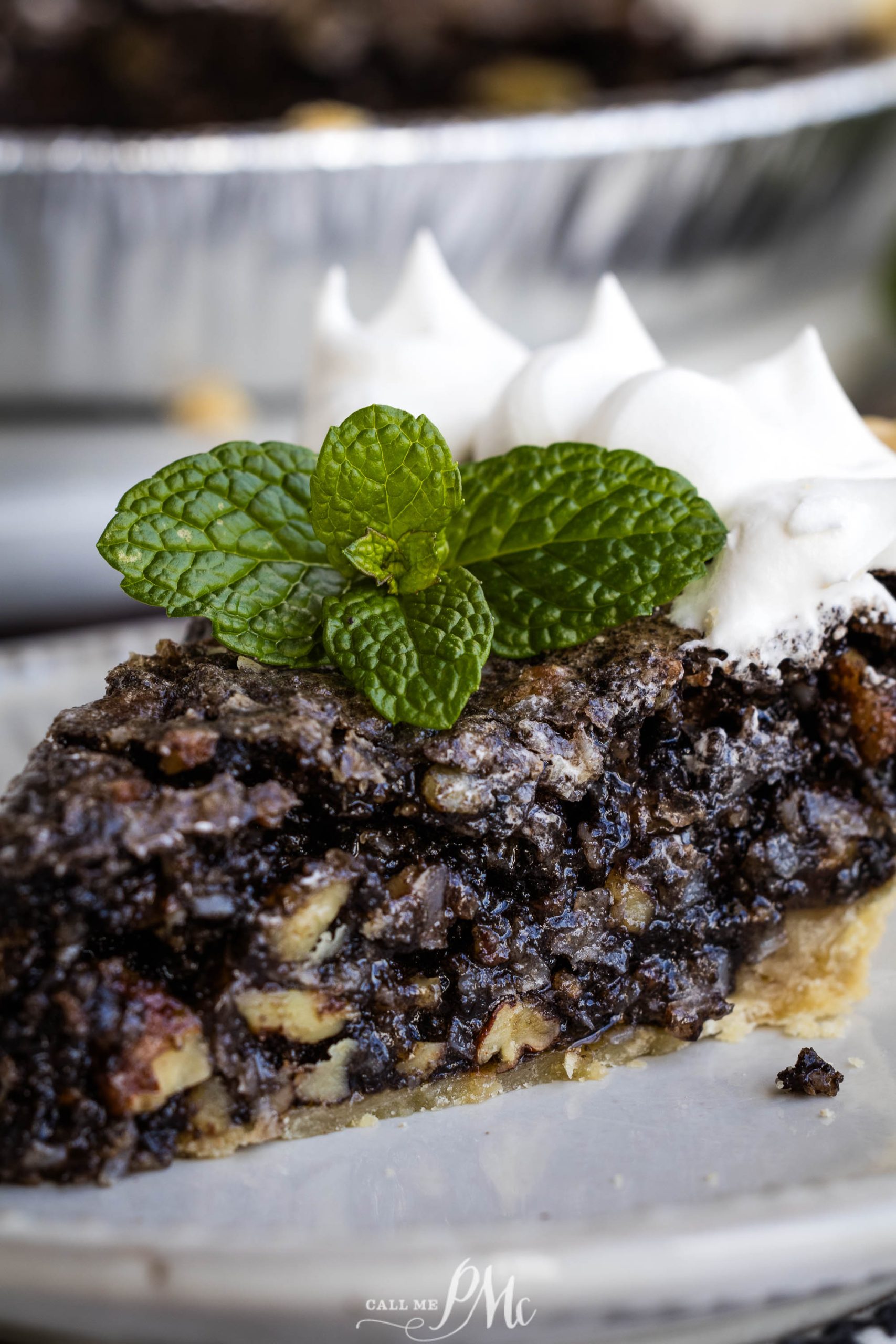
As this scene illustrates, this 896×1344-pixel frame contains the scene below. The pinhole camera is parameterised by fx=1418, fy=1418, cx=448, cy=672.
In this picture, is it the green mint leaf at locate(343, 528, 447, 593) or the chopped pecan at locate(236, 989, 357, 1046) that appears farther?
the green mint leaf at locate(343, 528, 447, 593)

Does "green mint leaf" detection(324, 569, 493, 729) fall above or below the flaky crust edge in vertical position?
above

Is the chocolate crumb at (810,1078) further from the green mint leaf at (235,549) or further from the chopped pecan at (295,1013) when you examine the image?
the green mint leaf at (235,549)

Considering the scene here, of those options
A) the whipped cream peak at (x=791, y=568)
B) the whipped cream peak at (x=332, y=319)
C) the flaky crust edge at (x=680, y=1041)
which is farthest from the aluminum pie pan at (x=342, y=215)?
the flaky crust edge at (x=680, y=1041)

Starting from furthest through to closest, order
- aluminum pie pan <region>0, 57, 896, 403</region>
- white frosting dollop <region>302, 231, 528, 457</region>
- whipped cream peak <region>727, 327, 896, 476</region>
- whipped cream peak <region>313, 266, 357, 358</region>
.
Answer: aluminum pie pan <region>0, 57, 896, 403</region>, whipped cream peak <region>313, 266, 357, 358</region>, white frosting dollop <region>302, 231, 528, 457</region>, whipped cream peak <region>727, 327, 896, 476</region>

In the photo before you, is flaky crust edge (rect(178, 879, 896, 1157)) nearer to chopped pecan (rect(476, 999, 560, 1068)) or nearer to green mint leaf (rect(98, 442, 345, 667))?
chopped pecan (rect(476, 999, 560, 1068))

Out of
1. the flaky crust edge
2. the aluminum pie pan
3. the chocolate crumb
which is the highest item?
the aluminum pie pan

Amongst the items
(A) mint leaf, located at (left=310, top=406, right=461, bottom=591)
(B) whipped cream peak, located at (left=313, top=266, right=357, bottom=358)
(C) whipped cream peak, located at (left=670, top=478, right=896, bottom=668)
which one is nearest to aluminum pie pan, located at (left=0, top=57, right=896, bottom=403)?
(B) whipped cream peak, located at (left=313, top=266, right=357, bottom=358)

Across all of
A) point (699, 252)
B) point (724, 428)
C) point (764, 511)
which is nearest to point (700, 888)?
point (764, 511)

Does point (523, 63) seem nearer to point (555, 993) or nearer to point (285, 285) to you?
point (285, 285)
